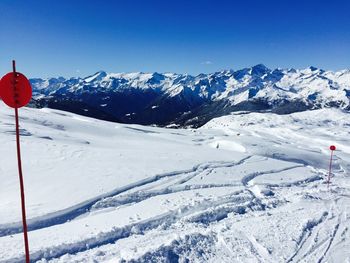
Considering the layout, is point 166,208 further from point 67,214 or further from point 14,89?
point 14,89

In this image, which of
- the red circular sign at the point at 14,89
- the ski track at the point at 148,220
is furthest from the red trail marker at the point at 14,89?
the ski track at the point at 148,220

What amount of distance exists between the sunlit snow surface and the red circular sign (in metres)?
3.48

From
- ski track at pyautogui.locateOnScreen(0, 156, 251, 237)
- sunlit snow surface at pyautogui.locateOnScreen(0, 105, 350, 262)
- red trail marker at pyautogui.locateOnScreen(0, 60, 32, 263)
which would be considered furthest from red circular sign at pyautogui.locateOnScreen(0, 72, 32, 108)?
ski track at pyautogui.locateOnScreen(0, 156, 251, 237)

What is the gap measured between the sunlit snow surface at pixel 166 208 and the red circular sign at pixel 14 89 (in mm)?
3478

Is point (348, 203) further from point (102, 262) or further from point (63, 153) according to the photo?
point (63, 153)

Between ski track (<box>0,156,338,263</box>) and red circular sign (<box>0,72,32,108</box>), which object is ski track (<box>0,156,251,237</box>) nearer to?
ski track (<box>0,156,338,263</box>)

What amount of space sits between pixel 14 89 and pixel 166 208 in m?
6.36

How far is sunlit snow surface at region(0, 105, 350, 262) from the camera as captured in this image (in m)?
8.34

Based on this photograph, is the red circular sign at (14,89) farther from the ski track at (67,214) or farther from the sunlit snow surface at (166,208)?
the ski track at (67,214)

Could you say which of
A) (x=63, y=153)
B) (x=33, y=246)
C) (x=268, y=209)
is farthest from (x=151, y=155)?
(x=33, y=246)

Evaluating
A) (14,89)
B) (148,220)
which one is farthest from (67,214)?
(14,89)

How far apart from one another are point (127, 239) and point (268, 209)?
5.76 meters

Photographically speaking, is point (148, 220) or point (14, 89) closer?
point (14, 89)

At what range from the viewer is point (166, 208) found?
11133 millimetres
